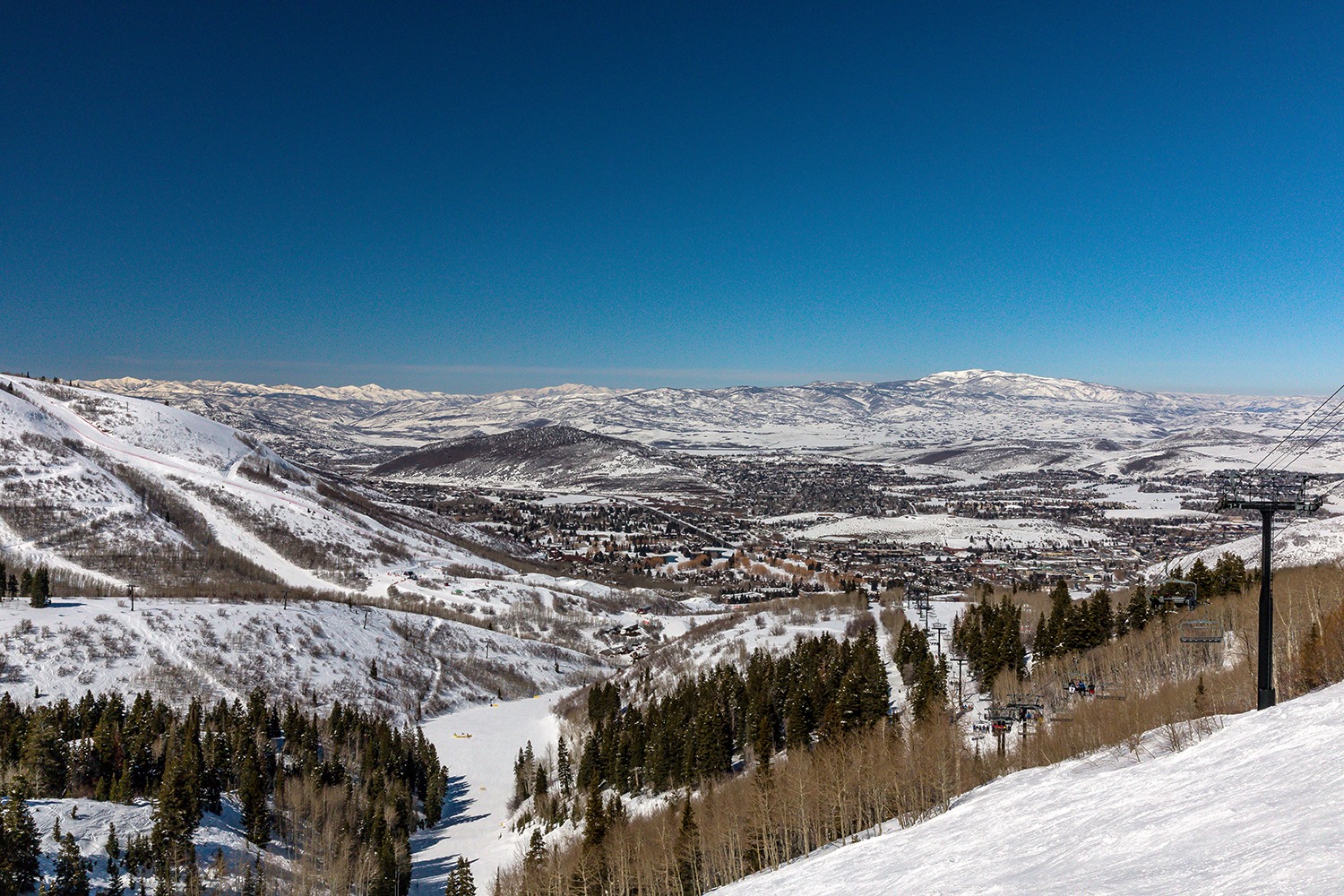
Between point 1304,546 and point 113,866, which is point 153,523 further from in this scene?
point 1304,546

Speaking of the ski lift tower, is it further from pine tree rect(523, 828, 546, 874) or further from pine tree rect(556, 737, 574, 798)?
pine tree rect(556, 737, 574, 798)

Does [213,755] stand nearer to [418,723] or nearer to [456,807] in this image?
[456,807]

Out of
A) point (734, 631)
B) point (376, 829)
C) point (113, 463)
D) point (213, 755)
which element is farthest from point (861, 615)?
point (113, 463)

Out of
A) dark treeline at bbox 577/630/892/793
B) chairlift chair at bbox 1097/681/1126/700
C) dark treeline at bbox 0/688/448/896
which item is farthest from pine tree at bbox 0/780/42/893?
chairlift chair at bbox 1097/681/1126/700

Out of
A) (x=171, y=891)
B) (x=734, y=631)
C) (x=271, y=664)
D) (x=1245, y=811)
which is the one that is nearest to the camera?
(x=1245, y=811)

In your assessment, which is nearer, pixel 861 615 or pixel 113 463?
pixel 861 615

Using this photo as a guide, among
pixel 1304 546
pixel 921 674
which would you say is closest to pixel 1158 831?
pixel 921 674
